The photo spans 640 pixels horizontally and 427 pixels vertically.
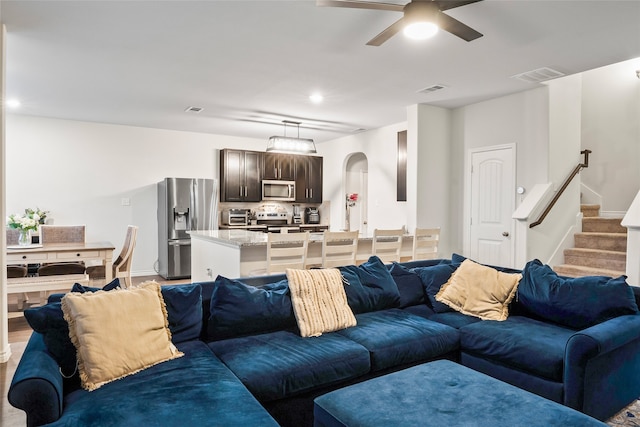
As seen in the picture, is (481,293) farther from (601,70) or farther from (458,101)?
(601,70)

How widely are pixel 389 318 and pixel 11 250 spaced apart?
387 centimetres

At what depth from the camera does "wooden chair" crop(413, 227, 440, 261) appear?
4.71 meters

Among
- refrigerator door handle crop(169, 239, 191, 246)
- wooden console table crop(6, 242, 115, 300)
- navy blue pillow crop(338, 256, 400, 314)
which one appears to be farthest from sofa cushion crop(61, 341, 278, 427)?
refrigerator door handle crop(169, 239, 191, 246)

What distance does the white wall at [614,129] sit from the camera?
5.65m

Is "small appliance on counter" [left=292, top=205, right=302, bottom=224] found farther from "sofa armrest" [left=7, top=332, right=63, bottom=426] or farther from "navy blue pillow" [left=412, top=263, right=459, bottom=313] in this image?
"sofa armrest" [left=7, top=332, right=63, bottom=426]

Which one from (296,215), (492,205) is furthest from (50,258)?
(492,205)

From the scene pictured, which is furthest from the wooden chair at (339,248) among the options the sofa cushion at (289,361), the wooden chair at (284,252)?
the sofa cushion at (289,361)

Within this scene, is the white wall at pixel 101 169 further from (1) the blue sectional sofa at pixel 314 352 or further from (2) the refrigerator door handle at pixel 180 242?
(1) the blue sectional sofa at pixel 314 352

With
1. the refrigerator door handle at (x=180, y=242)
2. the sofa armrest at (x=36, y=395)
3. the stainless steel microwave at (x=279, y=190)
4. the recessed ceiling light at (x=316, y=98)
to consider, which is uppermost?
the recessed ceiling light at (x=316, y=98)

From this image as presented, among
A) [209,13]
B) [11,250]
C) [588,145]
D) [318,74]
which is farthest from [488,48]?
[11,250]

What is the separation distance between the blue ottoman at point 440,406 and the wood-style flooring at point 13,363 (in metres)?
1.91

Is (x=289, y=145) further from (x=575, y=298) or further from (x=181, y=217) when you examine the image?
(x=575, y=298)

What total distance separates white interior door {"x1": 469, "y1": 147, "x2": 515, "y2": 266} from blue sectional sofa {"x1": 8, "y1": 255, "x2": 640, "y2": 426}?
2.10m

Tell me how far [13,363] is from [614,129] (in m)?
7.70
